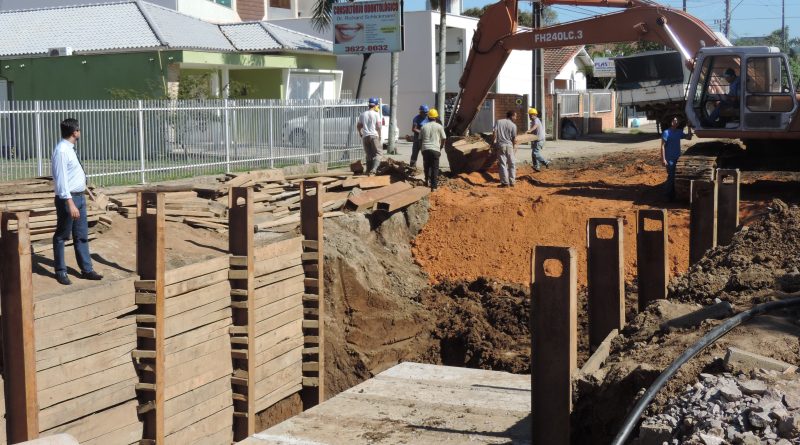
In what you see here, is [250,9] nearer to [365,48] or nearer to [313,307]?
[365,48]

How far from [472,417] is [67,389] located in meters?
3.55

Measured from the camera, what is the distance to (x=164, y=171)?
19.5m

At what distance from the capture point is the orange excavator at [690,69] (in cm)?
1739

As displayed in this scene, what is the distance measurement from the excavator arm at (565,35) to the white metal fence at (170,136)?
3.77 meters

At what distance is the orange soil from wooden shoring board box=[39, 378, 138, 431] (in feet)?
26.0

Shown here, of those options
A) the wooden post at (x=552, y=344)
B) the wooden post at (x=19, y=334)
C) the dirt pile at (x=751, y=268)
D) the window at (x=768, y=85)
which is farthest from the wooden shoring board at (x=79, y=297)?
the window at (x=768, y=85)

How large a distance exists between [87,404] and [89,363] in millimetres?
358

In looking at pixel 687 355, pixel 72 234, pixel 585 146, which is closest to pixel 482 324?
pixel 72 234

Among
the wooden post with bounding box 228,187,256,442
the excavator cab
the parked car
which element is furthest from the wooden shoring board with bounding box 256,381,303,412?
the parked car

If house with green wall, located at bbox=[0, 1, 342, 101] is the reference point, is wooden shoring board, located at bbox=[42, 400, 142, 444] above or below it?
below

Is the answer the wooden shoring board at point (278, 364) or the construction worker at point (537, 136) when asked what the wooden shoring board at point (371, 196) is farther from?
the construction worker at point (537, 136)

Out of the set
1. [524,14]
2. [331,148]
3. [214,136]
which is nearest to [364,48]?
[331,148]

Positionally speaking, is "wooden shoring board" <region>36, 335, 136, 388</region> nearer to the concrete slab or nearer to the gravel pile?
the concrete slab

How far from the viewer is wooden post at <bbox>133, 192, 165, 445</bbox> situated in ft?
29.5
